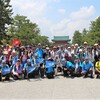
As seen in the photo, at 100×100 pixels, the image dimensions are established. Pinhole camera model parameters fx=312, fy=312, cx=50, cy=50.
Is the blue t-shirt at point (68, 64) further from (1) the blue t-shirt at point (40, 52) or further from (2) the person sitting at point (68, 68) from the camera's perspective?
(1) the blue t-shirt at point (40, 52)

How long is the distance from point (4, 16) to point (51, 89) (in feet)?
116

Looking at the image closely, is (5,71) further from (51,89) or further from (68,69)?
(51,89)

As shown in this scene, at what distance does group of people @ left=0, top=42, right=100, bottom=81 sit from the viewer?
1543 cm

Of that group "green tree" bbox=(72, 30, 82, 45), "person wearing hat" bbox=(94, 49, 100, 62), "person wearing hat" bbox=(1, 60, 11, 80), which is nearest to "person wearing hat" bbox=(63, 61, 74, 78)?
"person wearing hat" bbox=(94, 49, 100, 62)

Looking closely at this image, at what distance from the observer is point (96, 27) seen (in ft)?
190

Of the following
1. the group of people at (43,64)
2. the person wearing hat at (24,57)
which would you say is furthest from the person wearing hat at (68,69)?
the person wearing hat at (24,57)

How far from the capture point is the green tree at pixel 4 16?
146 ft

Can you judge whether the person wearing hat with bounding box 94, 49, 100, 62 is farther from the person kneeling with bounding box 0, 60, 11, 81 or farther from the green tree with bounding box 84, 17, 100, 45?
the green tree with bounding box 84, 17, 100, 45

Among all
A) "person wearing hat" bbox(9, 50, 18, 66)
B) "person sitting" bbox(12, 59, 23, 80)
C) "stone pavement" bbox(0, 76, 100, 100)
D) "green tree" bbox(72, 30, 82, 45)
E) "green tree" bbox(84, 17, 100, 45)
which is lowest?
"stone pavement" bbox(0, 76, 100, 100)

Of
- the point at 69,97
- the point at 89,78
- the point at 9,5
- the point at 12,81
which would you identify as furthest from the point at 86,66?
the point at 9,5

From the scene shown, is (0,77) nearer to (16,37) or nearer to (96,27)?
(16,37)

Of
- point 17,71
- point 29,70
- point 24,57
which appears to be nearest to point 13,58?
point 24,57

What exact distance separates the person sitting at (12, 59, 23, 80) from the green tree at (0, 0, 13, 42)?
28.9m

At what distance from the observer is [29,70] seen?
15.6m
